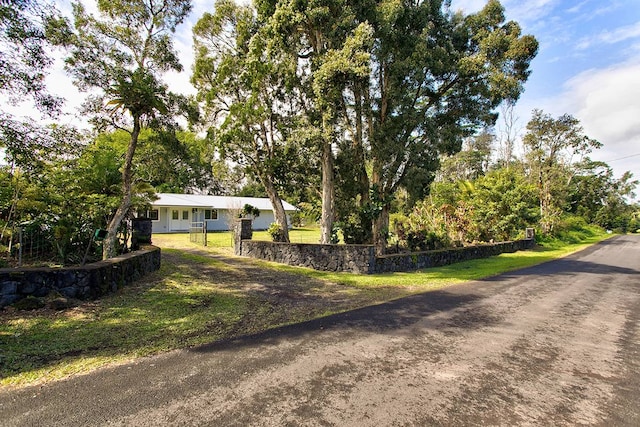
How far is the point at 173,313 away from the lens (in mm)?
5781

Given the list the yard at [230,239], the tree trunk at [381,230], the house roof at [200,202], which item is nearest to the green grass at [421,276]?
the tree trunk at [381,230]

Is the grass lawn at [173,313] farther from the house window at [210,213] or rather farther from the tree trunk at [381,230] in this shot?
the house window at [210,213]

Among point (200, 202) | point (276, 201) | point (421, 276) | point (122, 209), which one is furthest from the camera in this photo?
point (200, 202)

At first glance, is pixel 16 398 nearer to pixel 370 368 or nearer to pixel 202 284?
pixel 370 368

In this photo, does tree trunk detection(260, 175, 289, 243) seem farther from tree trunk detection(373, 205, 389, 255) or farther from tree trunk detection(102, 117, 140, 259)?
tree trunk detection(102, 117, 140, 259)

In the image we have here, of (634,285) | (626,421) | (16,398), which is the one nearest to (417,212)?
(634,285)

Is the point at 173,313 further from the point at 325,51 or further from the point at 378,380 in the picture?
the point at 325,51

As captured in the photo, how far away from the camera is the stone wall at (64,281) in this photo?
564cm

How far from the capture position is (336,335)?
4852 mm

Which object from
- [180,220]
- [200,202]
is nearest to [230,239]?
[180,220]

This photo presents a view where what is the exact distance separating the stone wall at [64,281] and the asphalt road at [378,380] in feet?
11.4

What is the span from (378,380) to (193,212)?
91.3 feet

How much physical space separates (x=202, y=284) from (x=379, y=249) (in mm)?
7159

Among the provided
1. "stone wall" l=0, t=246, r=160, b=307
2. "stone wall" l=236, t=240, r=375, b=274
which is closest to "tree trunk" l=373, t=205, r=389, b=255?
"stone wall" l=236, t=240, r=375, b=274
